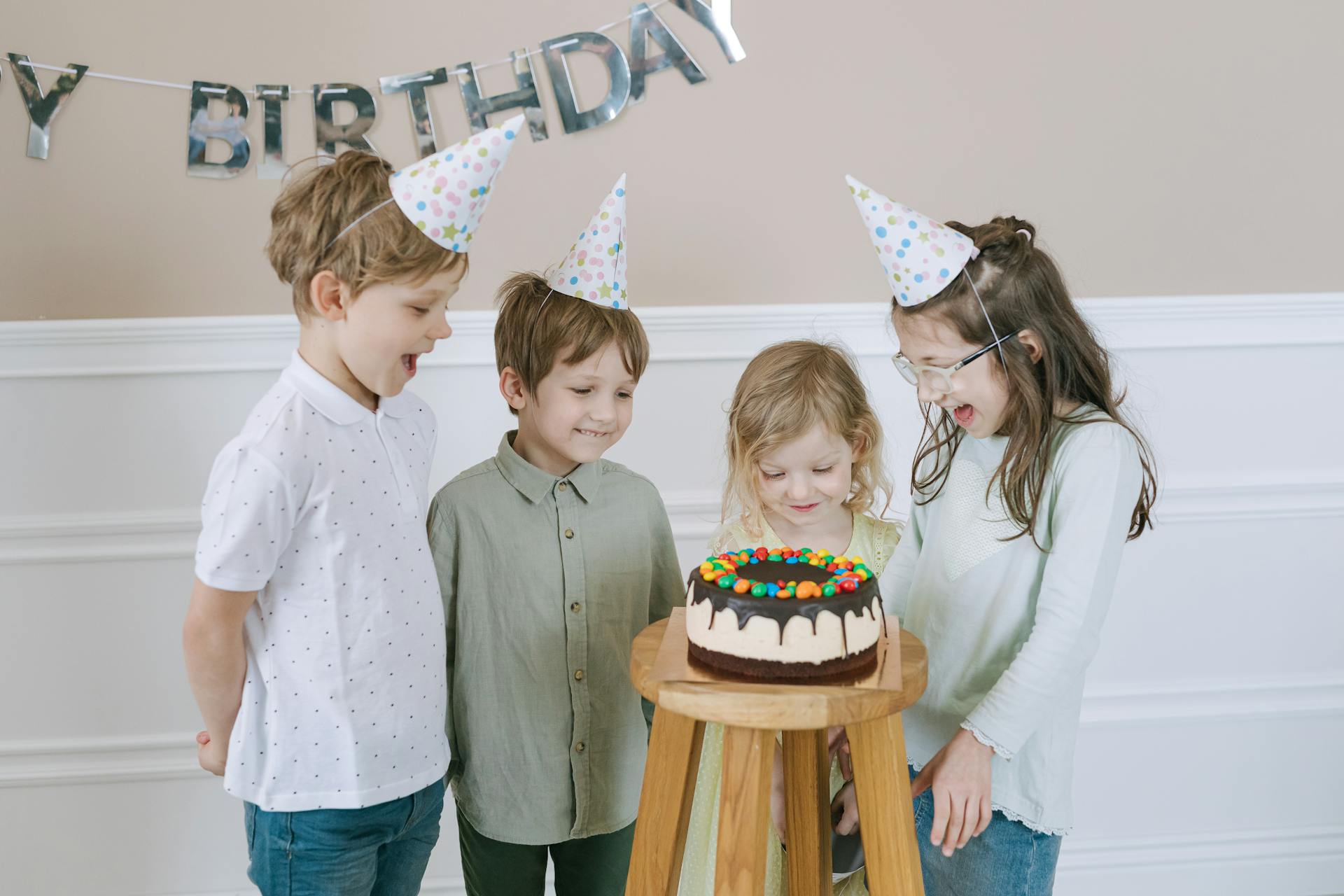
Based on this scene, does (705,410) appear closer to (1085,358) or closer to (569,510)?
(569,510)

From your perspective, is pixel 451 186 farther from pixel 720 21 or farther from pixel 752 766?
pixel 720 21

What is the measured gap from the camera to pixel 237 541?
111cm

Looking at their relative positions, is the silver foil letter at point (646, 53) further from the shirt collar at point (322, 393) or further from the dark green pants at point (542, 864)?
the dark green pants at point (542, 864)

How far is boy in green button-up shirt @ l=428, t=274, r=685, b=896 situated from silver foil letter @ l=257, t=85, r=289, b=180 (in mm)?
655

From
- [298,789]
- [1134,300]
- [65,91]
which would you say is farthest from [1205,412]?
[65,91]

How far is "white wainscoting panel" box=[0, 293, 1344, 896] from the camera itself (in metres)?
1.89

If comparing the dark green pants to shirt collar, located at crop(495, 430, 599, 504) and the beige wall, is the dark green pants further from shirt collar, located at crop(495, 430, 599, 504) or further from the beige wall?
the beige wall

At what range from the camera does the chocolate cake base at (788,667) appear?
112 cm

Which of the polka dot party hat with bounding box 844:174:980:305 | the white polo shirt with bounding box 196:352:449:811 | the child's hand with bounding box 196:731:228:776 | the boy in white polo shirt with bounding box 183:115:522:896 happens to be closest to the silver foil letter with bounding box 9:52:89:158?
the boy in white polo shirt with bounding box 183:115:522:896

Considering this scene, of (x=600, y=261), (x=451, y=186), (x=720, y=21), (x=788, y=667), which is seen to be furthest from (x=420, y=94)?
(x=788, y=667)

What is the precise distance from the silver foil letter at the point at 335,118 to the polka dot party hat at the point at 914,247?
0.96 metres

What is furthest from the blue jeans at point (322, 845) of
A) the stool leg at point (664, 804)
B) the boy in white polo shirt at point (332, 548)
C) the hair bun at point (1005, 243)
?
the hair bun at point (1005, 243)

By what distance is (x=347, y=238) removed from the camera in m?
1.18

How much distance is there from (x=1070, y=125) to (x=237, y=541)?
1.66m
